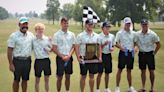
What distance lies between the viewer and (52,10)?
143 m

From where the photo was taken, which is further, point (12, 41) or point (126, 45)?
point (126, 45)

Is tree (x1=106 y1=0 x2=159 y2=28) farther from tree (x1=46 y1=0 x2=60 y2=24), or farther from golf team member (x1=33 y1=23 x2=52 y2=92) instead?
tree (x1=46 y1=0 x2=60 y2=24)

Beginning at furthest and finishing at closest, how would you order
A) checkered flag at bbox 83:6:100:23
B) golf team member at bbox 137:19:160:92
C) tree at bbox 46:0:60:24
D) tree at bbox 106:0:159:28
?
1. tree at bbox 46:0:60:24
2. tree at bbox 106:0:159:28
3. golf team member at bbox 137:19:160:92
4. checkered flag at bbox 83:6:100:23

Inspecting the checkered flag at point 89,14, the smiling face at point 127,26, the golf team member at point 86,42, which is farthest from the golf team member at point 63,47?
the smiling face at point 127,26

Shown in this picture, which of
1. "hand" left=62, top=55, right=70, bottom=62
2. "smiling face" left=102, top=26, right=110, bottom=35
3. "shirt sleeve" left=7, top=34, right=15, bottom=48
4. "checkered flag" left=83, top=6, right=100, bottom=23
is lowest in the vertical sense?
"hand" left=62, top=55, right=70, bottom=62

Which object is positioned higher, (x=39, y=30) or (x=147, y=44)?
(x=39, y=30)

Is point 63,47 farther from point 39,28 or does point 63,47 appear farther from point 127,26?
point 127,26

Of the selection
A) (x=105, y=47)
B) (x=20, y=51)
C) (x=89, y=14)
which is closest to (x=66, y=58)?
(x=20, y=51)

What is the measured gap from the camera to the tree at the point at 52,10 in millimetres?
141000

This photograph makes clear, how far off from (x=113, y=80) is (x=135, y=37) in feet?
6.77

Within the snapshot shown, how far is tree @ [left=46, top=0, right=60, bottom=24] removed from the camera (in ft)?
463

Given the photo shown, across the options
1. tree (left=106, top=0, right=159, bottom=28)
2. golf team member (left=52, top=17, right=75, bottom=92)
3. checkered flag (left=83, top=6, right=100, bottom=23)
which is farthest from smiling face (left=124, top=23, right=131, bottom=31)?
tree (left=106, top=0, right=159, bottom=28)

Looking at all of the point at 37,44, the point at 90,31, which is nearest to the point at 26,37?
the point at 37,44

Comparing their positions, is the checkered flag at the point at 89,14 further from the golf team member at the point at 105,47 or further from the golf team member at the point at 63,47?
the golf team member at the point at 63,47
